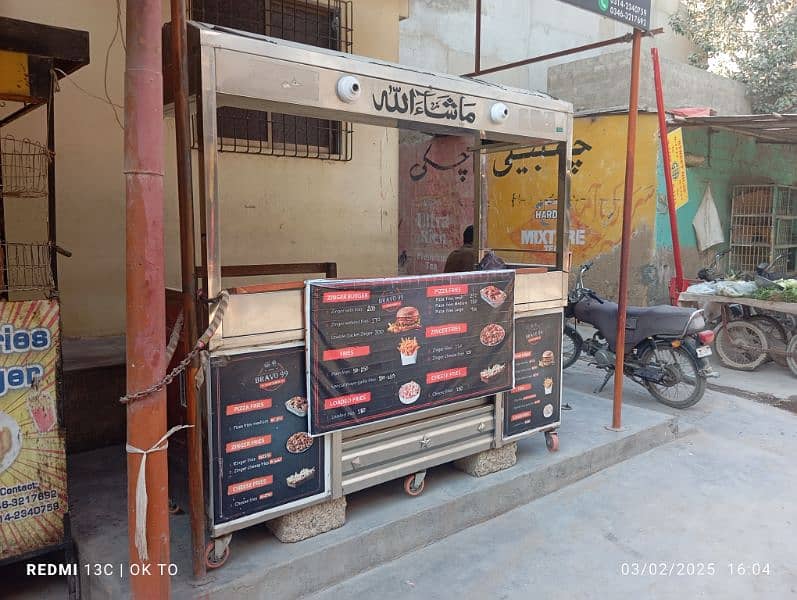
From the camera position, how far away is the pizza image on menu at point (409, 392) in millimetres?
3303

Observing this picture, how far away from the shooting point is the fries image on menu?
129 inches

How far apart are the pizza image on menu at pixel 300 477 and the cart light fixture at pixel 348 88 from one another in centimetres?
181

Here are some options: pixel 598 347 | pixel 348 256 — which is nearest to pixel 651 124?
pixel 598 347

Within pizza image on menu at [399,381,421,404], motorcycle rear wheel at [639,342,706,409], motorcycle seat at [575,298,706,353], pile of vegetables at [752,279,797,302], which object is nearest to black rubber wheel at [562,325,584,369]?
motorcycle seat at [575,298,706,353]

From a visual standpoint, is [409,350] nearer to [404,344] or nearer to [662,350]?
[404,344]

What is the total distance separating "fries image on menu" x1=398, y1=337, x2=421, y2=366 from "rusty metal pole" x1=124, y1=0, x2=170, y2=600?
137 centimetres

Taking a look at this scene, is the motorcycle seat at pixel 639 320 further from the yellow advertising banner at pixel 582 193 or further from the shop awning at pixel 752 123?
the shop awning at pixel 752 123

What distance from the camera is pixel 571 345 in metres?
6.98

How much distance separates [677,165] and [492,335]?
22.7 feet

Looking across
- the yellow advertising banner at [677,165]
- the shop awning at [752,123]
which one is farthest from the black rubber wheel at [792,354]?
the yellow advertising banner at [677,165]

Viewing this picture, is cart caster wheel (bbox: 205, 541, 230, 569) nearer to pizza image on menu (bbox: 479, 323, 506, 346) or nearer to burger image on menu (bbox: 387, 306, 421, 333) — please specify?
burger image on menu (bbox: 387, 306, 421, 333)

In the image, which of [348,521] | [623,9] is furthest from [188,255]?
[623,9]

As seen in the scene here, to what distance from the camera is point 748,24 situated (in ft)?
45.7
